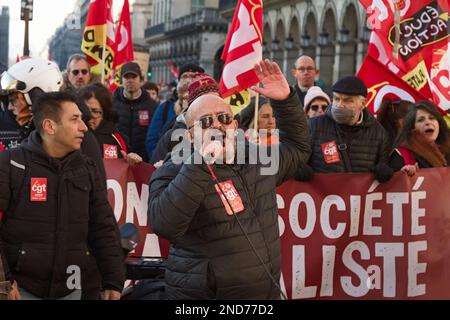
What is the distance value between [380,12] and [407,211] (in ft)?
8.29

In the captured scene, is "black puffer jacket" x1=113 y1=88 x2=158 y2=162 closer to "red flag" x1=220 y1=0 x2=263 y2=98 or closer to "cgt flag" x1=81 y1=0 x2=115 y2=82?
"cgt flag" x1=81 y1=0 x2=115 y2=82

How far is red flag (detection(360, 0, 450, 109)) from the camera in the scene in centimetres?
891

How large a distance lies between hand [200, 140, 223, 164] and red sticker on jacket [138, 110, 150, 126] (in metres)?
6.49

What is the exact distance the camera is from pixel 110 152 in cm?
778

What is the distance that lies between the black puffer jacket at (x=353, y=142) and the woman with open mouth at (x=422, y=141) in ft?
0.54

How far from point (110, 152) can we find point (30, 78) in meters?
1.91

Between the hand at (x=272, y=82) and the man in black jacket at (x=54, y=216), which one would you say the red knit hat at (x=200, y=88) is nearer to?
the hand at (x=272, y=82)

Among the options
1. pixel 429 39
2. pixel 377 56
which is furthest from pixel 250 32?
pixel 429 39

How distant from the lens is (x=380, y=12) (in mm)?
9000

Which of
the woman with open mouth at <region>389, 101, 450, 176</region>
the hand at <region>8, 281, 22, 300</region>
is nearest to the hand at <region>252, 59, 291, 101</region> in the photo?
the hand at <region>8, 281, 22, 300</region>

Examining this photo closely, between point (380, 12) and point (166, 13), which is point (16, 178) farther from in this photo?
point (166, 13)

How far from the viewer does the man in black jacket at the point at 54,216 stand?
4.57m

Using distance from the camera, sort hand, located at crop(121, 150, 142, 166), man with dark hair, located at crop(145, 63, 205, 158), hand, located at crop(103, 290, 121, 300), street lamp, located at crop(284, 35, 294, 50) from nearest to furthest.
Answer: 1. hand, located at crop(103, 290, 121, 300)
2. hand, located at crop(121, 150, 142, 166)
3. man with dark hair, located at crop(145, 63, 205, 158)
4. street lamp, located at crop(284, 35, 294, 50)

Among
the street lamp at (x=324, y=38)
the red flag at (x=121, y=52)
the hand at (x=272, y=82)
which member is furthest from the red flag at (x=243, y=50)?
the street lamp at (x=324, y=38)
